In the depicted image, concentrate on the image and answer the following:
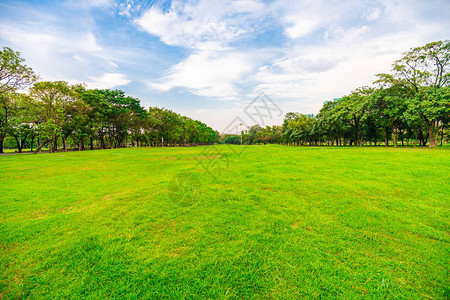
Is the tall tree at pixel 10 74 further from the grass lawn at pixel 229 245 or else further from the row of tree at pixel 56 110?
the grass lawn at pixel 229 245

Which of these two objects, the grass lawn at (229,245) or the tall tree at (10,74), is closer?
the grass lawn at (229,245)

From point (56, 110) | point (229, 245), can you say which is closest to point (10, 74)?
point (56, 110)

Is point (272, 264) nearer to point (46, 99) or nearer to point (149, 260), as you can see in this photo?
point (149, 260)

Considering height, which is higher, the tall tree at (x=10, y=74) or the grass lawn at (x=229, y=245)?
the tall tree at (x=10, y=74)

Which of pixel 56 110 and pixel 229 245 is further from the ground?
pixel 56 110

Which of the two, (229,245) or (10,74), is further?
(10,74)

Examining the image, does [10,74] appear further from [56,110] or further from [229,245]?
[229,245]

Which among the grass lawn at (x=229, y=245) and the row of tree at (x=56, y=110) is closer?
the grass lawn at (x=229, y=245)

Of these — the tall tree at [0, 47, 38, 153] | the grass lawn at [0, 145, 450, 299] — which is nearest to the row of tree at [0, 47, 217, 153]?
the tall tree at [0, 47, 38, 153]

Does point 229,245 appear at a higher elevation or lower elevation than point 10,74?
lower

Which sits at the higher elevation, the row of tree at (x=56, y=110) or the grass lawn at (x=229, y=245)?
the row of tree at (x=56, y=110)

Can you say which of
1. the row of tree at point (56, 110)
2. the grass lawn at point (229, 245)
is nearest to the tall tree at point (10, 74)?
the row of tree at point (56, 110)

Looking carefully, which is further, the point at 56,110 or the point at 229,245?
the point at 56,110

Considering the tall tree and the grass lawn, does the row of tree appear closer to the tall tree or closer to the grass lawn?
the tall tree
